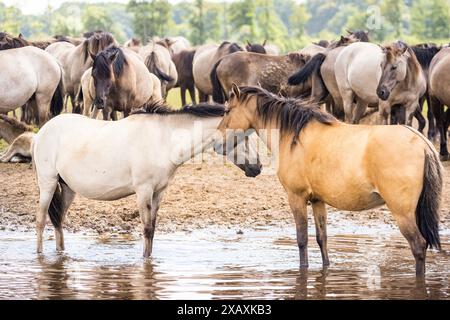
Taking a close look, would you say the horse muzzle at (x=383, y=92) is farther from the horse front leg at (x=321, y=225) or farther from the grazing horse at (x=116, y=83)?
the horse front leg at (x=321, y=225)

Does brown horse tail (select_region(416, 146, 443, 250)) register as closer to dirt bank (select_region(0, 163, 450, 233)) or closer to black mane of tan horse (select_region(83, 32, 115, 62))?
dirt bank (select_region(0, 163, 450, 233))

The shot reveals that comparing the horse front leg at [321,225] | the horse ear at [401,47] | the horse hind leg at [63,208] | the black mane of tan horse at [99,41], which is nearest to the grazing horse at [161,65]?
the black mane of tan horse at [99,41]

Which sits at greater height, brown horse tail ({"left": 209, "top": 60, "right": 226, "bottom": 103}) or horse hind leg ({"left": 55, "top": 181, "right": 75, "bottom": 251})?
horse hind leg ({"left": 55, "top": 181, "right": 75, "bottom": 251})

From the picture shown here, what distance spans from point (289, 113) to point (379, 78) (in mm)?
8198

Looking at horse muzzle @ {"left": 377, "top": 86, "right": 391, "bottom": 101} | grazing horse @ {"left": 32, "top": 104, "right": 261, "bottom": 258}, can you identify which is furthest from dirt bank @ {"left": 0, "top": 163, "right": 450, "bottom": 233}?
horse muzzle @ {"left": 377, "top": 86, "right": 391, "bottom": 101}

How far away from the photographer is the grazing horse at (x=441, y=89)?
53.0ft

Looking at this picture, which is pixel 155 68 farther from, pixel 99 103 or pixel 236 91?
pixel 236 91

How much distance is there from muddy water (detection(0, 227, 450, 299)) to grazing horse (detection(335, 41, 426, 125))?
472 cm

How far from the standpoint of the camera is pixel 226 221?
11758 mm

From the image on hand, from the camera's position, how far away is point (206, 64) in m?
24.4

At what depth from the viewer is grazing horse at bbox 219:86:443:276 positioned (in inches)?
306

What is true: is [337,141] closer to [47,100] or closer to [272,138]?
[272,138]

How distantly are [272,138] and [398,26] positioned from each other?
8265cm

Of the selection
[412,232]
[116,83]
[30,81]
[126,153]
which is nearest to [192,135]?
[126,153]
